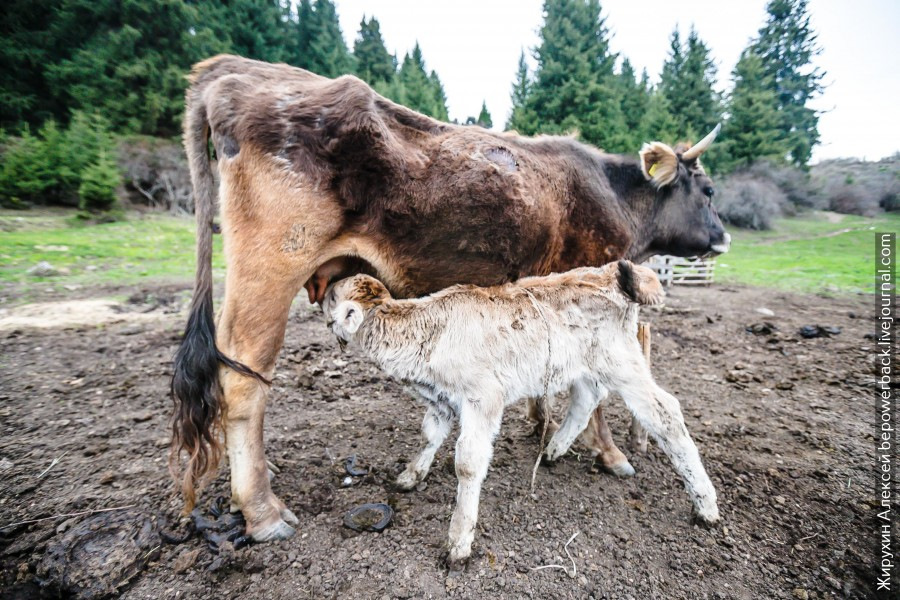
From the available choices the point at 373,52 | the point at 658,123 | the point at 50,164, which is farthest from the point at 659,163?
the point at 373,52

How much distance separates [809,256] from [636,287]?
19302mm

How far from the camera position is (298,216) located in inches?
101

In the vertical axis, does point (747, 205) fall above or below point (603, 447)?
above

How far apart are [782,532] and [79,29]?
37492 mm

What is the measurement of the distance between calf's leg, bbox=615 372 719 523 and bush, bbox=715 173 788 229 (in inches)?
1071

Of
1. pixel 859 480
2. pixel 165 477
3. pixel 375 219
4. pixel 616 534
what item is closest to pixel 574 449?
pixel 616 534

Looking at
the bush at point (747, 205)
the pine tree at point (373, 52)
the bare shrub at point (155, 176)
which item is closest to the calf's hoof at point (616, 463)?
the bare shrub at point (155, 176)

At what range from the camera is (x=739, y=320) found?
7766 millimetres

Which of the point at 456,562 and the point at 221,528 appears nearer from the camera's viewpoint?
the point at 456,562

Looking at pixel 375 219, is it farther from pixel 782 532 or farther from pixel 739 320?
pixel 739 320

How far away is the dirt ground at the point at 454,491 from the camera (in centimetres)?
232

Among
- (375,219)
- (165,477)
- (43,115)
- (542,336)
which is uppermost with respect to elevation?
(43,115)

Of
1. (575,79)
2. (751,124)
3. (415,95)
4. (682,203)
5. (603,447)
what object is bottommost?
(603,447)

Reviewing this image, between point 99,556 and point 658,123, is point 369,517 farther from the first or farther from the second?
point 658,123
